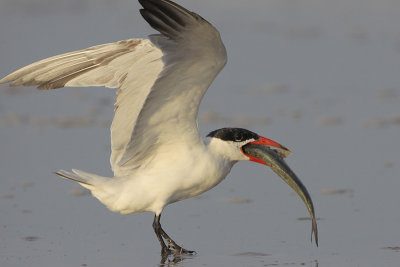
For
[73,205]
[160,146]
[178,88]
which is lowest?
[73,205]

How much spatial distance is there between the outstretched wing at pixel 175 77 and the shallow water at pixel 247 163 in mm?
835

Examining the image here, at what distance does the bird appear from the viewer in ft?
19.7

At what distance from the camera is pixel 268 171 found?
8.32 meters

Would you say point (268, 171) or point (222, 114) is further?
point (222, 114)

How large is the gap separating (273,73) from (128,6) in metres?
6.27

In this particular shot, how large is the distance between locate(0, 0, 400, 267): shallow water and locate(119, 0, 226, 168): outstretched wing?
835 millimetres

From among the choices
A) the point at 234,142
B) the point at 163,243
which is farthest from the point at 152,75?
the point at 163,243

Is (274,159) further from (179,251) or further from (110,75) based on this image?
(110,75)

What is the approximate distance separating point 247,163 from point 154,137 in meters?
2.42

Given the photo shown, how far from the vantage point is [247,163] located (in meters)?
8.60

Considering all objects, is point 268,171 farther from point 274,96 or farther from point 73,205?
point 274,96

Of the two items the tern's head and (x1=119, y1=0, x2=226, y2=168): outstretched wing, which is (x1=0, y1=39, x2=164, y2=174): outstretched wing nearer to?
(x1=119, y1=0, x2=226, y2=168): outstretched wing

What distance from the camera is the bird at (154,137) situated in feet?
19.7

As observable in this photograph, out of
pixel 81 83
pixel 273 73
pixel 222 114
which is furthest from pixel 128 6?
pixel 81 83
